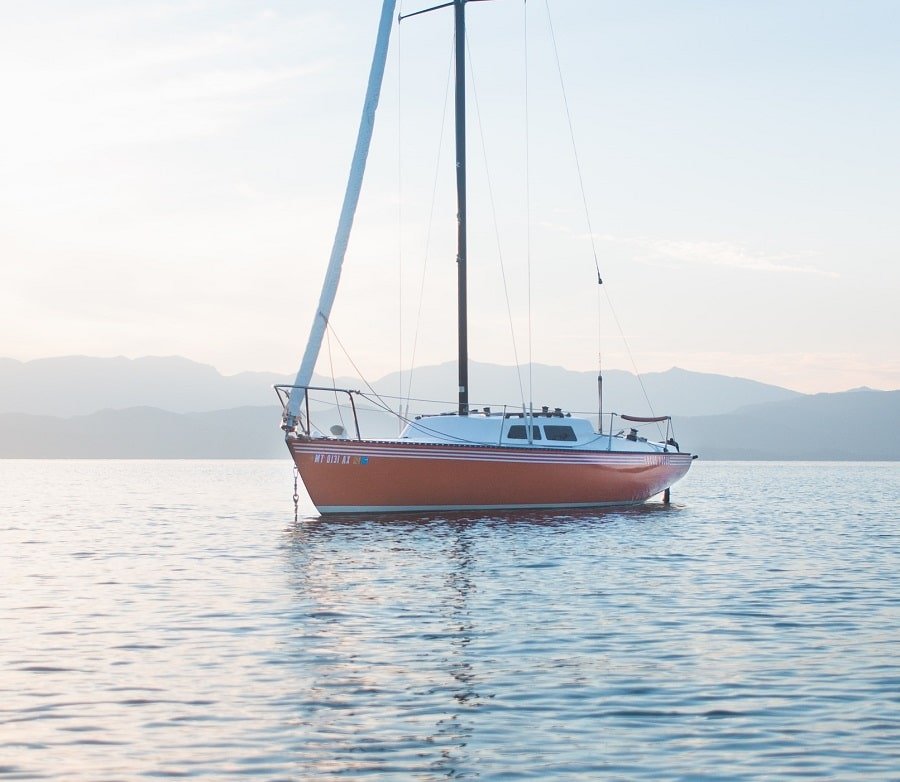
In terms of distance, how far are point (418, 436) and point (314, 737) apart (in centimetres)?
2753

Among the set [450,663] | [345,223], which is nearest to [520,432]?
[345,223]

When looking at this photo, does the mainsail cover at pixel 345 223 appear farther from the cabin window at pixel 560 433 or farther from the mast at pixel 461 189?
the cabin window at pixel 560 433

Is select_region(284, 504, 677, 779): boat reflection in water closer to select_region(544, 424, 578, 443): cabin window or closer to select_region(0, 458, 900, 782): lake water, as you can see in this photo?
select_region(0, 458, 900, 782): lake water

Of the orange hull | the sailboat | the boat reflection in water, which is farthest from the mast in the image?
the boat reflection in water

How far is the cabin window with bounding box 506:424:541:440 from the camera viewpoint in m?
38.7

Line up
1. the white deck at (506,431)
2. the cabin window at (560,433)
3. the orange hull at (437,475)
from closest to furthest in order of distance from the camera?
the orange hull at (437,475), the white deck at (506,431), the cabin window at (560,433)

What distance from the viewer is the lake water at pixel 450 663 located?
10.2m

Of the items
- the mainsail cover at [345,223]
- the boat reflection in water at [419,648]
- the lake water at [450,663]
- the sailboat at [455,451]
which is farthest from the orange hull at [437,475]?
the lake water at [450,663]

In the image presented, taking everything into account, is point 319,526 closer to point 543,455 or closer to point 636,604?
point 543,455

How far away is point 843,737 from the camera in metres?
10.8

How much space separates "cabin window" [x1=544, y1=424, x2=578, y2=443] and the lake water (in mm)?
9731

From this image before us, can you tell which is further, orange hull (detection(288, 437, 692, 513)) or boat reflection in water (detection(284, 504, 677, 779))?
orange hull (detection(288, 437, 692, 513))

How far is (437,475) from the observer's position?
36719 millimetres

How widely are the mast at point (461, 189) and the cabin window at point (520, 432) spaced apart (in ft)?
7.39
